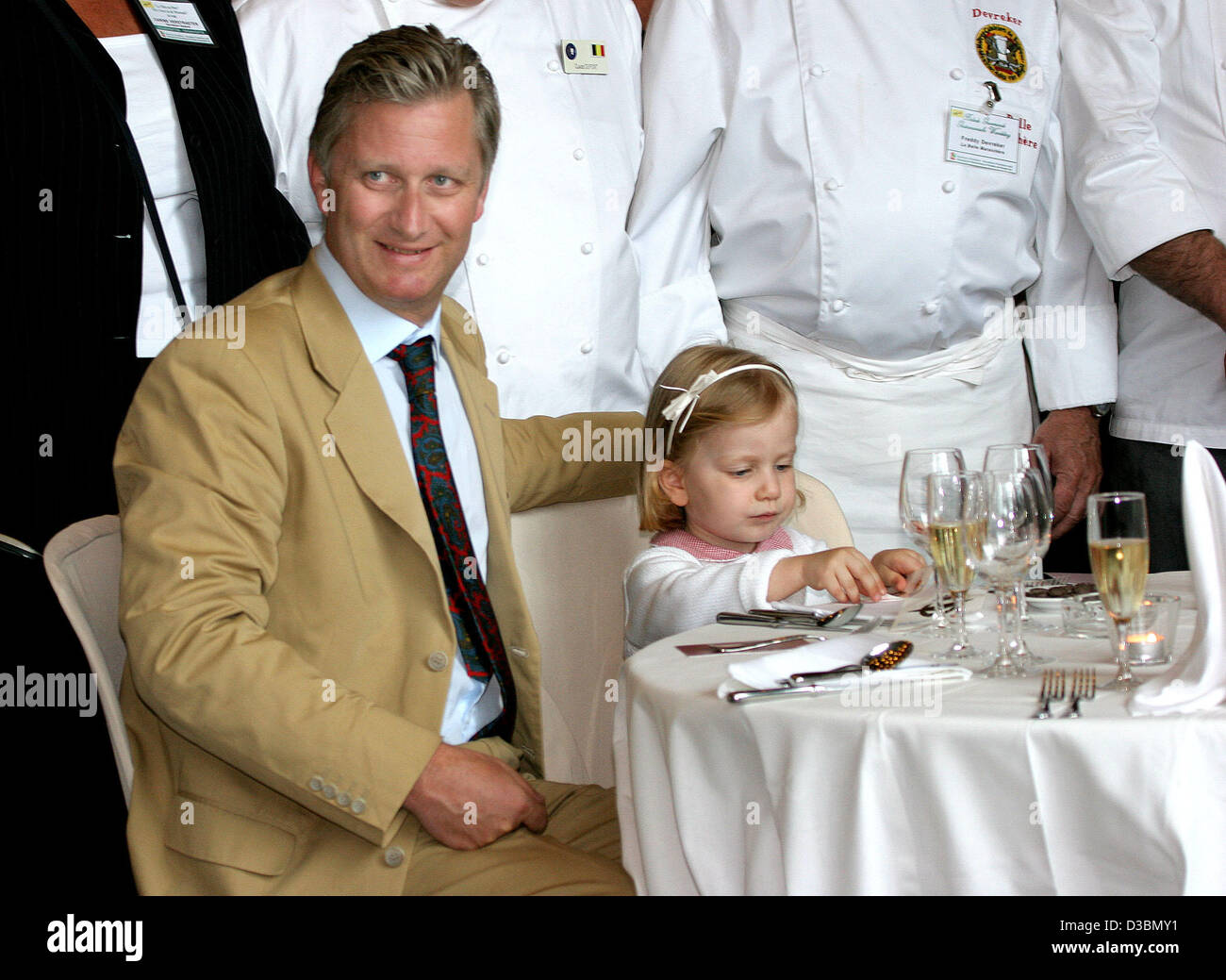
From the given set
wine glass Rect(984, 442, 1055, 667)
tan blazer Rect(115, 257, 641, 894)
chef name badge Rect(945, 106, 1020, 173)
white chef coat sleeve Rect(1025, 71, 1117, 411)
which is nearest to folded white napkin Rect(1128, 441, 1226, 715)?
wine glass Rect(984, 442, 1055, 667)

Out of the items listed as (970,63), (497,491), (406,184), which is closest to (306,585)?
(497,491)

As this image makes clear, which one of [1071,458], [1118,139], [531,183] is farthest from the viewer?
[1071,458]

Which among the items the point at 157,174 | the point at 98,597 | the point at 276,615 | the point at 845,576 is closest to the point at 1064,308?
the point at 845,576

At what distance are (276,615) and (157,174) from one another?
0.97 m

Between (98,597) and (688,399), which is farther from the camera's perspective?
(688,399)

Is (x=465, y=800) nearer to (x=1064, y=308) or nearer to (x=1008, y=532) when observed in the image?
(x=1008, y=532)

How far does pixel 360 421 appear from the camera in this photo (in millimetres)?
1601

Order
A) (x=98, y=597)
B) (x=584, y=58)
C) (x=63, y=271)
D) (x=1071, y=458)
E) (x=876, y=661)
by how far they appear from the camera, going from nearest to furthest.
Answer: (x=876, y=661) → (x=98, y=597) → (x=63, y=271) → (x=584, y=58) → (x=1071, y=458)

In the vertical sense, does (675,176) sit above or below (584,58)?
below

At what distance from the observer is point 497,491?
181 centimetres

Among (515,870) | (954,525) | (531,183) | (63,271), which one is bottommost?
(515,870)

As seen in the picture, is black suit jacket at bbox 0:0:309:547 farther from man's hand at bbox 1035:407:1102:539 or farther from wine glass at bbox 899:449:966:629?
man's hand at bbox 1035:407:1102:539

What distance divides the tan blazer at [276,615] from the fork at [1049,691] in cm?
65

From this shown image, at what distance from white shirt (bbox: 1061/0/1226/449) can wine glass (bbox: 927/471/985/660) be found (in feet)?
4.93
